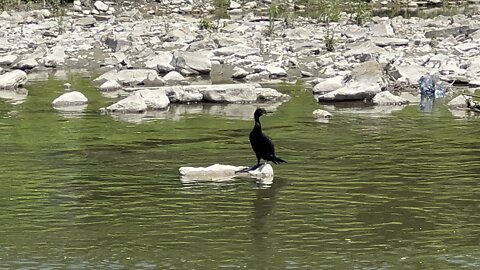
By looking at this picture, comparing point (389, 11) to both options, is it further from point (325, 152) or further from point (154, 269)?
point (154, 269)

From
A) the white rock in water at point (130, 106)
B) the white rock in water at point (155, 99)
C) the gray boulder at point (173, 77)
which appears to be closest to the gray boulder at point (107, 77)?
the gray boulder at point (173, 77)

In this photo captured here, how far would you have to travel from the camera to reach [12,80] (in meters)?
21.3

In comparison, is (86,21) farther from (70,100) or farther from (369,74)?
(369,74)

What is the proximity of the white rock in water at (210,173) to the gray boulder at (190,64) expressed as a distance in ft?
33.7

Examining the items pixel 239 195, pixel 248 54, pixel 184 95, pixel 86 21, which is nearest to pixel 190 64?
pixel 248 54

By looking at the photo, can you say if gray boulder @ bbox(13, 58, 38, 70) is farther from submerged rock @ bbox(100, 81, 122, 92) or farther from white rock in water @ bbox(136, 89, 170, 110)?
white rock in water @ bbox(136, 89, 170, 110)

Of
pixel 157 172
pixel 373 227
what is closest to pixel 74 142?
pixel 157 172

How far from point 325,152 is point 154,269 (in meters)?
5.67

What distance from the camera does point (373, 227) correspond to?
977 cm

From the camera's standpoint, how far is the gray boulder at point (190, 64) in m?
22.4

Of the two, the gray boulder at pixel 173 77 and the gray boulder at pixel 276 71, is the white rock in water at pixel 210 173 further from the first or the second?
the gray boulder at pixel 276 71

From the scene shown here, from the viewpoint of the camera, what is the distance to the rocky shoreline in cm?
1977

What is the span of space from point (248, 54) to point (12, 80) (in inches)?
227

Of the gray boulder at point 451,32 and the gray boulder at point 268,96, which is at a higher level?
the gray boulder at point 451,32
